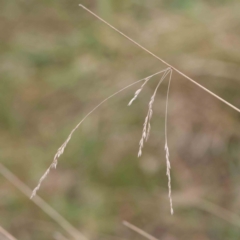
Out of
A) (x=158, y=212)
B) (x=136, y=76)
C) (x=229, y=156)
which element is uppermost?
(x=136, y=76)

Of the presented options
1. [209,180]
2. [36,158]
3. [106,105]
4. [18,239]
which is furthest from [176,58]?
[18,239]

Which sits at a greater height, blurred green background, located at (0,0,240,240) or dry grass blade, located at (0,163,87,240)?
blurred green background, located at (0,0,240,240)

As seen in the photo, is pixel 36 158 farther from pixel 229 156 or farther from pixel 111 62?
pixel 229 156

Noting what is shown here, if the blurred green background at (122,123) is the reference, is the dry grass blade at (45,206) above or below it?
below

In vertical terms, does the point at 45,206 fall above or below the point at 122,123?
below
